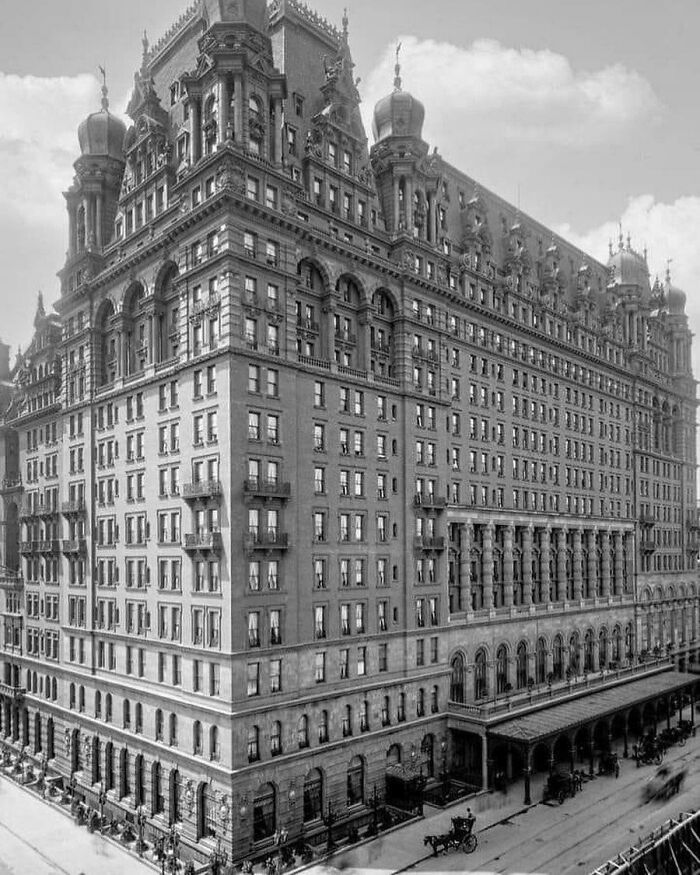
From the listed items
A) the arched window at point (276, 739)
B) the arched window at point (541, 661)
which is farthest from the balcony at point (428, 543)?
the arched window at point (541, 661)

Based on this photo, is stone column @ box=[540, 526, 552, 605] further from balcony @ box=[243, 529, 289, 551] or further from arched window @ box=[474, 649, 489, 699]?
balcony @ box=[243, 529, 289, 551]

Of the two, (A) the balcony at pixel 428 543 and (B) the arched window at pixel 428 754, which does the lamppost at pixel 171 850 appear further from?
(A) the balcony at pixel 428 543

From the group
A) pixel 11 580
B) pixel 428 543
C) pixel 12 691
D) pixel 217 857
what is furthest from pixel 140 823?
pixel 11 580

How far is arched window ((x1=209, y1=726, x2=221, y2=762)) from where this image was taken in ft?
181

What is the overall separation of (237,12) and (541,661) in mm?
67261

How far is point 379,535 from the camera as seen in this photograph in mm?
67375

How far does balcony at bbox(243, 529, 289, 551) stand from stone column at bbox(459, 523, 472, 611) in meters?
24.8

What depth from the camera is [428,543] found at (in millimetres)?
71500

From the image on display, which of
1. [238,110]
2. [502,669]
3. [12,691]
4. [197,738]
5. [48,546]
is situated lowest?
[12,691]

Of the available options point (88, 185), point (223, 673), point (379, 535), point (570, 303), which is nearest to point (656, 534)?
point (570, 303)

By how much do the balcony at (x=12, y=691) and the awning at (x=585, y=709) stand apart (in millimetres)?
47268

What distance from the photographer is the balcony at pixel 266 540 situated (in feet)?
185

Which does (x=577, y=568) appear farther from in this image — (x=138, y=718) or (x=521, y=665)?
(x=138, y=718)

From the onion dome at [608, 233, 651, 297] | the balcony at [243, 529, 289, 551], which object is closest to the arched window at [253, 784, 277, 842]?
the balcony at [243, 529, 289, 551]
